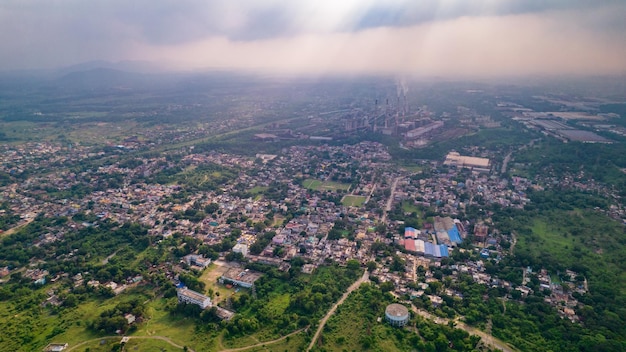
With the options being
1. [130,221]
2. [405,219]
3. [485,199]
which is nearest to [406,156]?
[485,199]

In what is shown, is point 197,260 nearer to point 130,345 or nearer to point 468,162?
point 130,345

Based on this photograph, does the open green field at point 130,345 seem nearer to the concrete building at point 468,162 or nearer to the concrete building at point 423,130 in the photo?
the concrete building at point 468,162

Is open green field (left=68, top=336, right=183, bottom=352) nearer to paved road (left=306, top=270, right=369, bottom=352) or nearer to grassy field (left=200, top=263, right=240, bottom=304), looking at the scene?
grassy field (left=200, top=263, right=240, bottom=304)

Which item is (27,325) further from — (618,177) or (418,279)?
(618,177)

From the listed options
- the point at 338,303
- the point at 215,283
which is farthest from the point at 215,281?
the point at 338,303

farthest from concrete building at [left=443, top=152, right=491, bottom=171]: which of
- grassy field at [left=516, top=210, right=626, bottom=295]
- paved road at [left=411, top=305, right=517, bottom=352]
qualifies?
paved road at [left=411, top=305, right=517, bottom=352]
